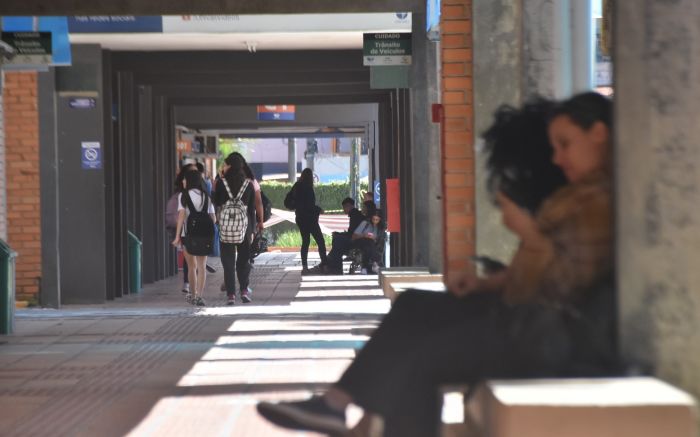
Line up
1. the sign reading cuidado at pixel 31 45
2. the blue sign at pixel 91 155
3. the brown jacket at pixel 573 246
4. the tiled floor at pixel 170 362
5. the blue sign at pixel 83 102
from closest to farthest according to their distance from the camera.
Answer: the brown jacket at pixel 573 246, the tiled floor at pixel 170 362, the sign reading cuidado at pixel 31 45, the blue sign at pixel 83 102, the blue sign at pixel 91 155

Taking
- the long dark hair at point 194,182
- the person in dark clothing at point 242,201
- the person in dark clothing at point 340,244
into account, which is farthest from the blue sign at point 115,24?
the person in dark clothing at point 340,244

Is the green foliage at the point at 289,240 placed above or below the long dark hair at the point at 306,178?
below

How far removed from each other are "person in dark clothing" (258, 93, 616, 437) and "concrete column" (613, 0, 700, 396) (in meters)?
0.24

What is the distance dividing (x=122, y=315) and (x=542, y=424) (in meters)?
9.85

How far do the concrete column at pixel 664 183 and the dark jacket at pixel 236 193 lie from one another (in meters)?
10.4

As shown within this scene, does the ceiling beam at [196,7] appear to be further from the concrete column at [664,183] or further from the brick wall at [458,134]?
the concrete column at [664,183]

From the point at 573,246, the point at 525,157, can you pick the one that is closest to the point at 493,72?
the point at 525,157

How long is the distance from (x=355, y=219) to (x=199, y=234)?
7413mm

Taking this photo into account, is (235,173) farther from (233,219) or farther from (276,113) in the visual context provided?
(276,113)

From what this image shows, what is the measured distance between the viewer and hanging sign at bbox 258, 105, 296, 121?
28.0 meters

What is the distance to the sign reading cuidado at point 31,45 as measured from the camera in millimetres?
12258

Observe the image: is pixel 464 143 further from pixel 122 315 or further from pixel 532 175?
pixel 122 315

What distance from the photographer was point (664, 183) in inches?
143

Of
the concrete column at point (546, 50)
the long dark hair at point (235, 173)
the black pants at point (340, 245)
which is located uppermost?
the concrete column at point (546, 50)
